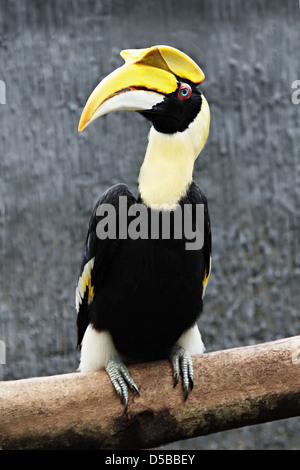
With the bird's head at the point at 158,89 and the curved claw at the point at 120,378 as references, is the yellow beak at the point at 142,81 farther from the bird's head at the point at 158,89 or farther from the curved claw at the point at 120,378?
the curved claw at the point at 120,378

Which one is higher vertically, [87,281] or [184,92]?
[184,92]

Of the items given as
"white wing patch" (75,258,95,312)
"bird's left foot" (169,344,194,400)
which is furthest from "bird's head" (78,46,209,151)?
"bird's left foot" (169,344,194,400)

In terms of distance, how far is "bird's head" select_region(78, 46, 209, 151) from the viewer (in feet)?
6.17

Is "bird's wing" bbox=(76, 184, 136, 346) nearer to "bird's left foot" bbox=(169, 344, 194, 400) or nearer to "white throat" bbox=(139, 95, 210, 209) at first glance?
"white throat" bbox=(139, 95, 210, 209)

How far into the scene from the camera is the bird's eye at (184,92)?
1980 millimetres

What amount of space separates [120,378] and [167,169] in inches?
25.5

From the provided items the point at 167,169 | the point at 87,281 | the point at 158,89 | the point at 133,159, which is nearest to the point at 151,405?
the point at 87,281

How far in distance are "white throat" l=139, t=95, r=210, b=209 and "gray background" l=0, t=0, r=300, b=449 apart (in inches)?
70.5

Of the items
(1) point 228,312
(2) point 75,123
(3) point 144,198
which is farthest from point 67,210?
(3) point 144,198

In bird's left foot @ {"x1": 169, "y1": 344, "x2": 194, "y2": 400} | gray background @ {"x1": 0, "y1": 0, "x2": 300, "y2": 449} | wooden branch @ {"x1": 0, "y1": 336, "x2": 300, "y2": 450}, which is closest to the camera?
wooden branch @ {"x1": 0, "y1": 336, "x2": 300, "y2": 450}

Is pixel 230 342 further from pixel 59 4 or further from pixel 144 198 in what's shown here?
pixel 59 4

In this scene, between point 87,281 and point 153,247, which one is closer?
point 153,247

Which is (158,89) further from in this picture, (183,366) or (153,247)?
(183,366)

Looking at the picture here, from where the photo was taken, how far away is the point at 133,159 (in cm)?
382
